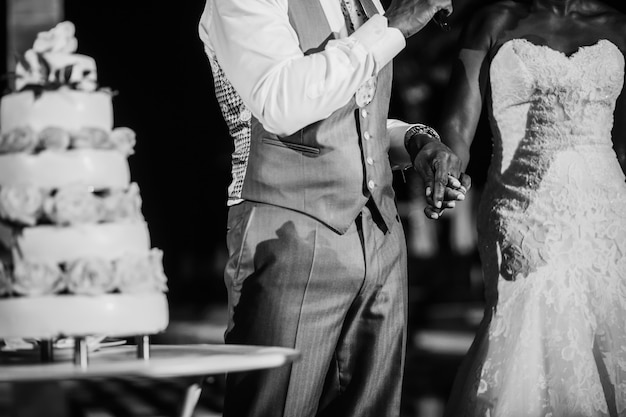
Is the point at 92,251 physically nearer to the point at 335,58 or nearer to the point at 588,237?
the point at 335,58

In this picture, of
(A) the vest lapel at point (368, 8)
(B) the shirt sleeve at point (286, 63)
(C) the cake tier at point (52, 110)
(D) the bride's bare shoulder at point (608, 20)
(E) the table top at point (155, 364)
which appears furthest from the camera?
(D) the bride's bare shoulder at point (608, 20)

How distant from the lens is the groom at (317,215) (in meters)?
2.15

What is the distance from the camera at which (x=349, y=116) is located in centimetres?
231

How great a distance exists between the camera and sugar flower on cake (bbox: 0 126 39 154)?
71.1 inches

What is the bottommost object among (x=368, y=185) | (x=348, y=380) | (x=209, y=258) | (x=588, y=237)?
(x=209, y=258)

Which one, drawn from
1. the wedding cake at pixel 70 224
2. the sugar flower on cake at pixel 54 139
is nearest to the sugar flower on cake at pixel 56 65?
the wedding cake at pixel 70 224

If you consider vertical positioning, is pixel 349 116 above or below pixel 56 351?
above

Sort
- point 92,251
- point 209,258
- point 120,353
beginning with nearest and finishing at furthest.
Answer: point 92,251 → point 120,353 → point 209,258

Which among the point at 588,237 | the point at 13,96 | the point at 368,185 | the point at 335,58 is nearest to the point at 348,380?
the point at 368,185

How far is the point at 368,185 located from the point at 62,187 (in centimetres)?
77

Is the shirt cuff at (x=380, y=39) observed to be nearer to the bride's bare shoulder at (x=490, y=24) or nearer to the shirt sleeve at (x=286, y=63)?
the shirt sleeve at (x=286, y=63)

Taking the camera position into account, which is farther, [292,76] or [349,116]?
[349,116]

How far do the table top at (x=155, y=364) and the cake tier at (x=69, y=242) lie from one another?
0.63 feet

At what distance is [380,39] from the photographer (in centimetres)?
213
